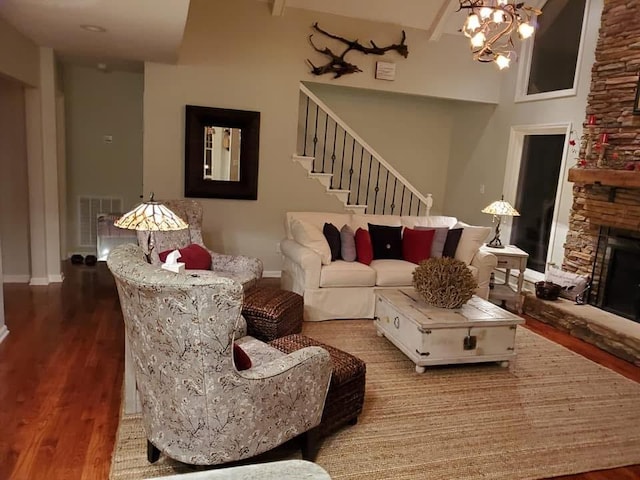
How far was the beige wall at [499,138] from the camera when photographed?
499 centimetres

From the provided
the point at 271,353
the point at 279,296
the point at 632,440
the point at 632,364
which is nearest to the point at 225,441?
the point at 271,353

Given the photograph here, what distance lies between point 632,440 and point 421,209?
182 inches

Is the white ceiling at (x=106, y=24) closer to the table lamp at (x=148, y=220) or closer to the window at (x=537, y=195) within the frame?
the table lamp at (x=148, y=220)

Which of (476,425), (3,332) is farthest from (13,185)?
(476,425)

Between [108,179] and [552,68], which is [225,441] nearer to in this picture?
[108,179]

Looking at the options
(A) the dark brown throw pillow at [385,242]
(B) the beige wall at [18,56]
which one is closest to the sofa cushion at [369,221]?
(A) the dark brown throw pillow at [385,242]

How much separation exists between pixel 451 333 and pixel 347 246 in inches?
59.4

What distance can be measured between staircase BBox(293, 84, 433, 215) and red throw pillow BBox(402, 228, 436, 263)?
4.22 feet

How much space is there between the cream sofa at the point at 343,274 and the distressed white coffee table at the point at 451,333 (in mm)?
727

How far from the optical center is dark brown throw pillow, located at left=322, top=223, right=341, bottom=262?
454 cm

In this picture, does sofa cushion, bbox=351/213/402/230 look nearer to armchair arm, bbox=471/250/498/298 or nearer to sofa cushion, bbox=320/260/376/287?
sofa cushion, bbox=320/260/376/287

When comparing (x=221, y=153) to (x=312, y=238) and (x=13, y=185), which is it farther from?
(x=13, y=185)

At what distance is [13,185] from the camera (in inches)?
189

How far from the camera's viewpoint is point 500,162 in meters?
6.28
